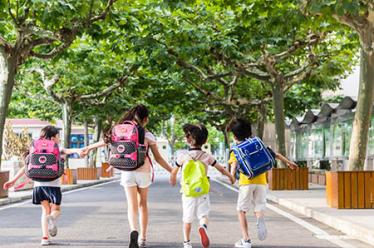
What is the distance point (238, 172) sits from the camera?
8.88 metres

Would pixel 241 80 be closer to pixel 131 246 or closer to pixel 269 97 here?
pixel 269 97

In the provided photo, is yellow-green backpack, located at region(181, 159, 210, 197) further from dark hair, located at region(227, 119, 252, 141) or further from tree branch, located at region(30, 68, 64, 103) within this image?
tree branch, located at region(30, 68, 64, 103)

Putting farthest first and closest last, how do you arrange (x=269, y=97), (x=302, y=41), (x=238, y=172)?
(x=269, y=97) → (x=302, y=41) → (x=238, y=172)

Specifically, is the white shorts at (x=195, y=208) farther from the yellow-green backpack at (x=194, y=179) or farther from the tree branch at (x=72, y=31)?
the tree branch at (x=72, y=31)

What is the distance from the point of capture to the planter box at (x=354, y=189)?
Answer: 44.2ft

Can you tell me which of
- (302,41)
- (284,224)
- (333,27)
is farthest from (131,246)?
(302,41)

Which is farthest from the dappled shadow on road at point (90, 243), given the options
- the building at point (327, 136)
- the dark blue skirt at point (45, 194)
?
the building at point (327, 136)

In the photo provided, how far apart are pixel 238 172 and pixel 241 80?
2482cm

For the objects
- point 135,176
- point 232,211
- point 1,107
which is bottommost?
point 232,211

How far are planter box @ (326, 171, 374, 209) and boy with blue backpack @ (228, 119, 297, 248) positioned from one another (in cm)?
515

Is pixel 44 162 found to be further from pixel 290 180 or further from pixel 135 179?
pixel 290 180

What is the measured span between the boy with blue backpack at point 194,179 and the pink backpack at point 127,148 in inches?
18.6

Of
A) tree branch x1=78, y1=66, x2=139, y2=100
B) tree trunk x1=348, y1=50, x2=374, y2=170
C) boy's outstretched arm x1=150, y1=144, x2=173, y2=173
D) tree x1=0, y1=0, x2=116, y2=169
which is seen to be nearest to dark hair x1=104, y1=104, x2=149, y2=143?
boy's outstretched arm x1=150, y1=144, x2=173, y2=173

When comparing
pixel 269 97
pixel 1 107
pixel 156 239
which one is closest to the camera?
pixel 156 239
